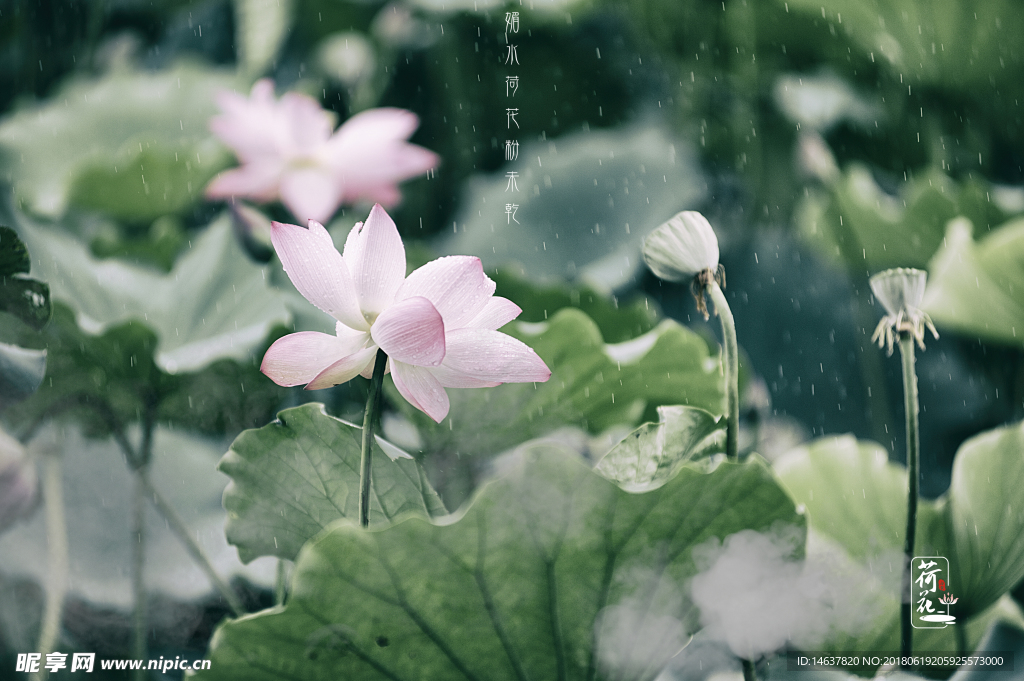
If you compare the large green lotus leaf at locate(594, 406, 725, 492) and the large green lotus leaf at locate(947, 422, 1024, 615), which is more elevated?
the large green lotus leaf at locate(594, 406, 725, 492)

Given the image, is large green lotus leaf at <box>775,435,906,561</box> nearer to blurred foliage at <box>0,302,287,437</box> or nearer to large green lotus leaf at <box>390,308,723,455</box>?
large green lotus leaf at <box>390,308,723,455</box>

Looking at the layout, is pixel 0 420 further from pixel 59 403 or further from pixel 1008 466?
Result: pixel 1008 466

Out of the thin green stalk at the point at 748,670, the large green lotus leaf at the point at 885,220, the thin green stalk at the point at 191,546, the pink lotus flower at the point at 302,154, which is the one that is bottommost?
the thin green stalk at the point at 748,670

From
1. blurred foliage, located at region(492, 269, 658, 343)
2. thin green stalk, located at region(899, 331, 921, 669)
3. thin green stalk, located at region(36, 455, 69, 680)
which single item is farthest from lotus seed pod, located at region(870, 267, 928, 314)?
thin green stalk, located at region(36, 455, 69, 680)

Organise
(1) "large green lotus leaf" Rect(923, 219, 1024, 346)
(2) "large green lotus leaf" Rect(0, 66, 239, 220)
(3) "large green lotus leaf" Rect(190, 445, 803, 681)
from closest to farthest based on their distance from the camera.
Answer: (3) "large green lotus leaf" Rect(190, 445, 803, 681) < (1) "large green lotus leaf" Rect(923, 219, 1024, 346) < (2) "large green lotus leaf" Rect(0, 66, 239, 220)

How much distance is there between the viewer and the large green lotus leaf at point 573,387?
0.64ft

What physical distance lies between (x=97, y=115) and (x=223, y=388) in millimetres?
334

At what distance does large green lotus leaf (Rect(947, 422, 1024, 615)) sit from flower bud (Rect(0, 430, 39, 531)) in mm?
220

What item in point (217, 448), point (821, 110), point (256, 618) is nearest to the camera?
point (256, 618)

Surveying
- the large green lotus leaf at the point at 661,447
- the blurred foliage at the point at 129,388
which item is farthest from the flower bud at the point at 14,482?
the large green lotus leaf at the point at 661,447

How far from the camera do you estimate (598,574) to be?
13 centimetres

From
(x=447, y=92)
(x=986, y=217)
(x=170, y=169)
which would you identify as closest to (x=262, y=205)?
(x=170, y=169)

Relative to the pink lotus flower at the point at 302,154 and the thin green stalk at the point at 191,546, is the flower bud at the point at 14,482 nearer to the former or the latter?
the thin green stalk at the point at 191,546

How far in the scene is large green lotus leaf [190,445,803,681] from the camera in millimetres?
124
